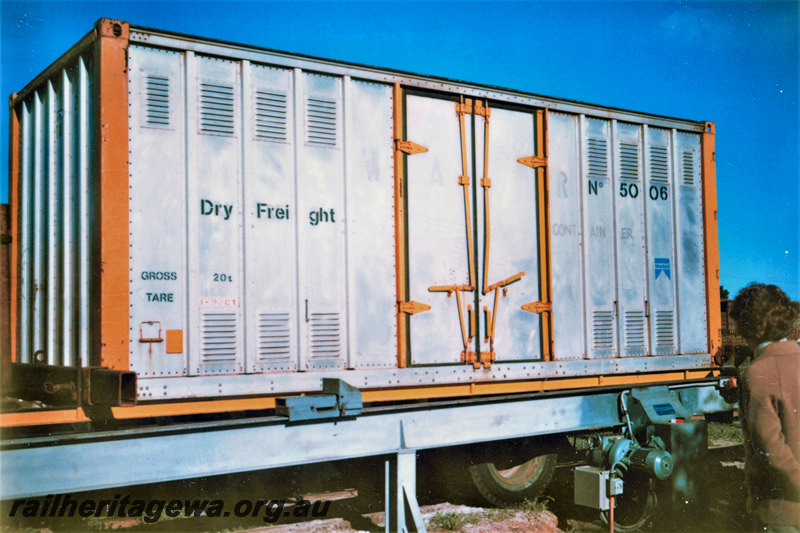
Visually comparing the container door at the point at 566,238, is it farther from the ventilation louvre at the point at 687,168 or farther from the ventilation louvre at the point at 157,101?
the ventilation louvre at the point at 157,101

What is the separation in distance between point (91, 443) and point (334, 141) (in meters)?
3.07

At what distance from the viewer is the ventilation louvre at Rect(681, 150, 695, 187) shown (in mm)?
7887

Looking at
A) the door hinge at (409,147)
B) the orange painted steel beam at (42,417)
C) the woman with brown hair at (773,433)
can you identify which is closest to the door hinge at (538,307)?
the door hinge at (409,147)

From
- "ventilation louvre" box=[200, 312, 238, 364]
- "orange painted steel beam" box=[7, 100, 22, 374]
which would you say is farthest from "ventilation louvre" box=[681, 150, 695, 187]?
"orange painted steel beam" box=[7, 100, 22, 374]

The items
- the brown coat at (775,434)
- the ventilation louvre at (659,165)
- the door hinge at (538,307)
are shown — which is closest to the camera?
the brown coat at (775,434)

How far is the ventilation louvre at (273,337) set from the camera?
523 centimetres

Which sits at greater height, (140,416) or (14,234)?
(14,234)

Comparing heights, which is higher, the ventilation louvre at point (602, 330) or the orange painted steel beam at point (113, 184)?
the orange painted steel beam at point (113, 184)

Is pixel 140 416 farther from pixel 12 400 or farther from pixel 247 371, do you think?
pixel 12 400

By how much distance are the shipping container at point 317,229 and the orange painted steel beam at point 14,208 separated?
0.8 inches

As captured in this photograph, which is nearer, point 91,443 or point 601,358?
point 91,443

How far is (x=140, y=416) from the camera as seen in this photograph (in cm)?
471

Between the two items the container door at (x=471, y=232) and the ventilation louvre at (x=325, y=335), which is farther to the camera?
→ the container door at (x=471, y=232)

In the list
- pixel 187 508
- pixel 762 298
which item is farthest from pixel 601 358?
pixel 187 508
